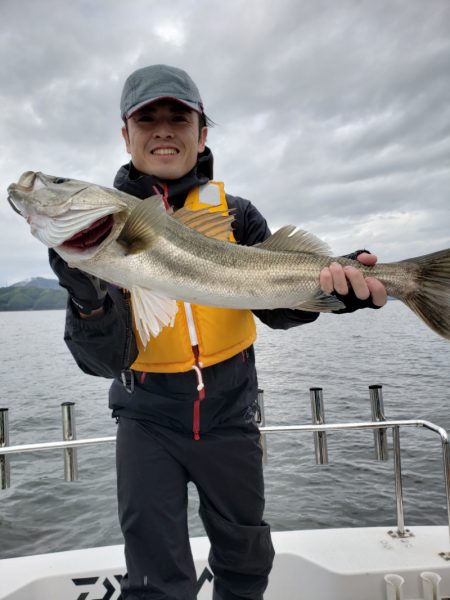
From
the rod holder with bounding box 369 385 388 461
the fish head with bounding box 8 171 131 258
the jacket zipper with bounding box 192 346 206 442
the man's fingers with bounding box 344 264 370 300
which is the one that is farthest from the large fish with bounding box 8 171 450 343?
the rod holder with bounding box 369 385 388 461

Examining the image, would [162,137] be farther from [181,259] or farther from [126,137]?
[181,259]

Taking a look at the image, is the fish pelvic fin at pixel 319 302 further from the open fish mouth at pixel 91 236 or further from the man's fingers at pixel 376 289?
the open fish mouth at pixel 91 236

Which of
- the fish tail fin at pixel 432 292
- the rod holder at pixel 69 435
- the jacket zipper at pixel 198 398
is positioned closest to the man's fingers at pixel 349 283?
the fish tail fin at pixel 432 292

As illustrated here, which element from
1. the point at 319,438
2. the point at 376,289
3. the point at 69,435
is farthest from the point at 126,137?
the point at 319,438

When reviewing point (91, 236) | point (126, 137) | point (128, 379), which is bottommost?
point (128, 379)

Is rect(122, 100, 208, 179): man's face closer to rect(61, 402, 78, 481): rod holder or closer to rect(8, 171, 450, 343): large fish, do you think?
rect(8, 171, 450, 343): large fish

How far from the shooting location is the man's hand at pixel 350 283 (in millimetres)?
3211

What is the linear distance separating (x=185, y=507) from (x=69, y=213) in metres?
2.11

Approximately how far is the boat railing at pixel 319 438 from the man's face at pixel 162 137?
2.31 meters

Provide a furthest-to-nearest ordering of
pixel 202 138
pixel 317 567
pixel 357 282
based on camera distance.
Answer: pixel 317 567 < pixel 202 138 < pixel 357 282

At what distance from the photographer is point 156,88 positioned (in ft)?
11.5

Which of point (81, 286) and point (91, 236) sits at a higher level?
point (91, 236)

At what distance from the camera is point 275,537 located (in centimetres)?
480

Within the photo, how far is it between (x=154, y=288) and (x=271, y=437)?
12.9 meters
